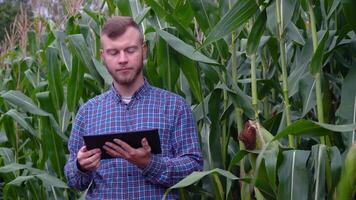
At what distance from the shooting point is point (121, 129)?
2211mm

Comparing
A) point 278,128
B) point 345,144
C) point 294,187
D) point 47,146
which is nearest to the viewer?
point 294,187

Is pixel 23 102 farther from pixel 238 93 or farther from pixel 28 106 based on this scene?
pixel 238 93

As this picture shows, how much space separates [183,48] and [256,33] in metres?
0.28

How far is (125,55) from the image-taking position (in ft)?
7.03

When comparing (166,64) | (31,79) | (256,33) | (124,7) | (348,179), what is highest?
(124,7)

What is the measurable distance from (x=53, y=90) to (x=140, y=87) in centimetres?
84

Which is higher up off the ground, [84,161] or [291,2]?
[291,2]

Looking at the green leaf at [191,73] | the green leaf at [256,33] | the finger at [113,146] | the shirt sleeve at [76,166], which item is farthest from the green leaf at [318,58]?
the shirt sleeve at [76,166]

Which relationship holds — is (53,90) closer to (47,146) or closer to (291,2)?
(47,146)

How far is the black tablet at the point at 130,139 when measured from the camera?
1.99 meters

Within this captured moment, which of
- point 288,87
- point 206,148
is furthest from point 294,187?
point 206,148

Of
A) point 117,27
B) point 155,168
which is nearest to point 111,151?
point 155,168

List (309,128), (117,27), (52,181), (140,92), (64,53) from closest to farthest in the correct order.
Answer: (309,128), (117,27), (140,92), (52,181), (64,53)

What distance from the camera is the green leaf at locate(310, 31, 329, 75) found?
2057 mm
